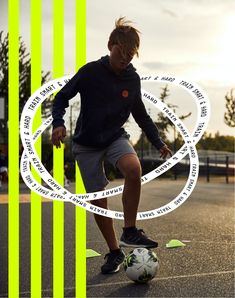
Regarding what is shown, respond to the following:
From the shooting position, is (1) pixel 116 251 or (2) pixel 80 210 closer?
(2) pixel 80 210

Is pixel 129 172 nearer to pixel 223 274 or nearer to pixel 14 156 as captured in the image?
pixel 14 156

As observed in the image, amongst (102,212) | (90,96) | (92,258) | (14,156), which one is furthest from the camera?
(92,258)

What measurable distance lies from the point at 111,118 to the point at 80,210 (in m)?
0.52

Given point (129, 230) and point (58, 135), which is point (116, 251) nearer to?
point (129, 230)

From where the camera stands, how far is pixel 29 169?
2.40 m

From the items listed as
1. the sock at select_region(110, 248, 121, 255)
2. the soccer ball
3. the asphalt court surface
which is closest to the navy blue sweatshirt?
the sock at select_region(110, 248, 121, 255)

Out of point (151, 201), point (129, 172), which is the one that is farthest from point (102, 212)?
point (151, 201)

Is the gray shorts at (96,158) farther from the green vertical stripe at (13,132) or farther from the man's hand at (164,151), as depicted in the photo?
the green vertical stripe at (13,132)

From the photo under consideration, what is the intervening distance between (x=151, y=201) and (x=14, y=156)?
12.3 meters

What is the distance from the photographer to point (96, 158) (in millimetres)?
2184

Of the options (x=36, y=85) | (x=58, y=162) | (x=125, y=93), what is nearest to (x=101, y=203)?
(x=58, y=162)

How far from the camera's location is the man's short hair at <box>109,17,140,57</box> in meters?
1.94

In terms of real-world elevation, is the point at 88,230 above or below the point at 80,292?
below

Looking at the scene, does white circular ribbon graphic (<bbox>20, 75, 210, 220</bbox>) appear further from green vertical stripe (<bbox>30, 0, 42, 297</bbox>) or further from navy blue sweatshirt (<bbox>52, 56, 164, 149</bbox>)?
navy blue sweatshirt (<bbox>52, 56, 164, 149</bbox>)
